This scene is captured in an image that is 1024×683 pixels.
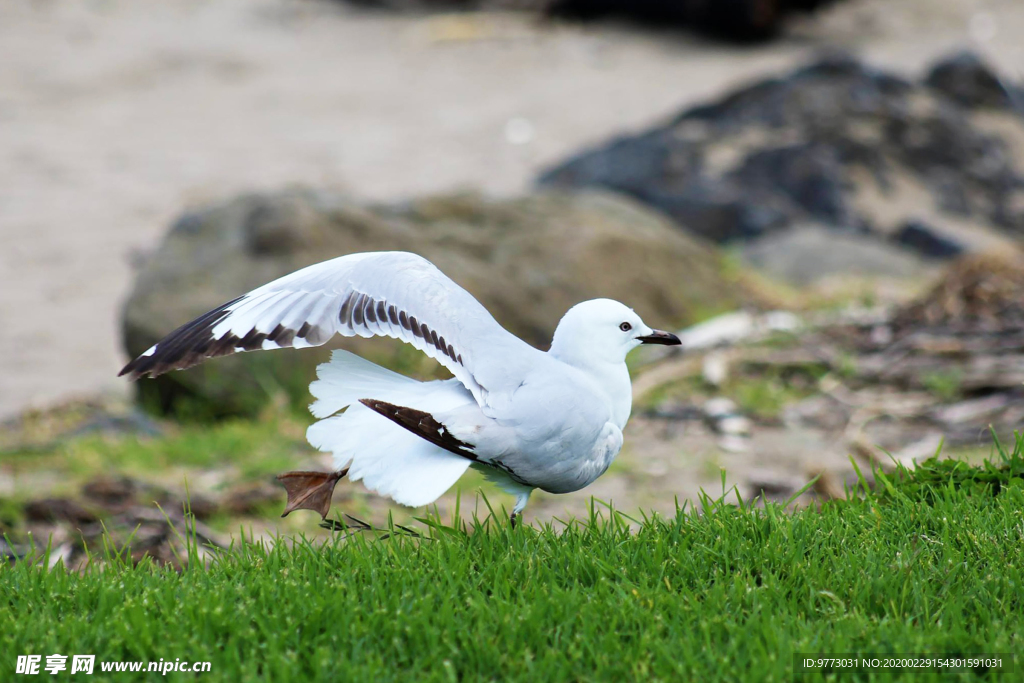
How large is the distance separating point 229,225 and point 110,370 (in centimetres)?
174

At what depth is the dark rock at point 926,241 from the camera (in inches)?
374

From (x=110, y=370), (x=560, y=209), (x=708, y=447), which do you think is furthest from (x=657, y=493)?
(x=110, y=370)

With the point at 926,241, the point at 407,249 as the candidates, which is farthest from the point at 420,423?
the point at 926,241

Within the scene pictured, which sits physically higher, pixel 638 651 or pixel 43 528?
pixel 638 651

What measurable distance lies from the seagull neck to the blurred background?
100cm

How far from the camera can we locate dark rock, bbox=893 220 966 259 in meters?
9.51

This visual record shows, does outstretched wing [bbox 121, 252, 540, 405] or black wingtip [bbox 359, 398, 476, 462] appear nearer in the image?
black wingtip [bbox 359, 398, 476, 462]

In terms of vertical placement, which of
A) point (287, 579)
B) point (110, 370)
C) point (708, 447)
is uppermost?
point (287, 579)

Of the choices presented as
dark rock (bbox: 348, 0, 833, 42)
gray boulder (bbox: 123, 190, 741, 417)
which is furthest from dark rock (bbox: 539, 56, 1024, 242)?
dark rock (bbox: 348, 0, 833, 42)

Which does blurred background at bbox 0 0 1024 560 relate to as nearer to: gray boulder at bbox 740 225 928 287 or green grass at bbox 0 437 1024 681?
gray boulder at bbox 740 225 928 287

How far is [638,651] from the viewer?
7.09 ft

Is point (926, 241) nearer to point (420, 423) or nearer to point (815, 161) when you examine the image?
point (815, 161)

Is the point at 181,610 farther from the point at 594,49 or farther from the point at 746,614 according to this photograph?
the point at 594,49

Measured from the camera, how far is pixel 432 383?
9.02 feet
